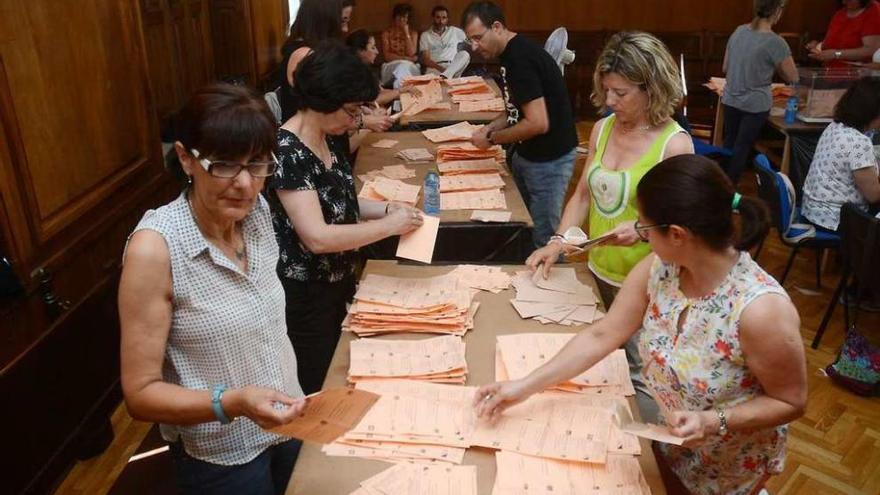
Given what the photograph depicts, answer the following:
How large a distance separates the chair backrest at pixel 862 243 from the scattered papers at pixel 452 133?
1990 mm

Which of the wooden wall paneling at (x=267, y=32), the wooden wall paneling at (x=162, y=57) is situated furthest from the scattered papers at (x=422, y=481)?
the wooden wall paneling at (x=267, y=32)

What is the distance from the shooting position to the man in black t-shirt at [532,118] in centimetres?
339

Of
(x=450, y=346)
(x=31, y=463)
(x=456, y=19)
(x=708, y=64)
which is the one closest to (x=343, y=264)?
(x=450, y=346)

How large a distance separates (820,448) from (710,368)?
1.97 m

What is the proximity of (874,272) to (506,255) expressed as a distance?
179 centimetres

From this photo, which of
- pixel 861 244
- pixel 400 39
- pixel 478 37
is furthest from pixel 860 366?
pixel 400 39

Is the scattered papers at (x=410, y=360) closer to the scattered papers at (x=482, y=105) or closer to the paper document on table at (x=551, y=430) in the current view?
the paper document on table at (x=551, y=430)

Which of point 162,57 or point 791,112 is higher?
point 162,57

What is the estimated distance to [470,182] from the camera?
11.2 feet

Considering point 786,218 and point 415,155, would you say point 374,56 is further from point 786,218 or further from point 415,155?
point 786,218

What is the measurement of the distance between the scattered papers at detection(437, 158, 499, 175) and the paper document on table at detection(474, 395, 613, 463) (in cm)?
197

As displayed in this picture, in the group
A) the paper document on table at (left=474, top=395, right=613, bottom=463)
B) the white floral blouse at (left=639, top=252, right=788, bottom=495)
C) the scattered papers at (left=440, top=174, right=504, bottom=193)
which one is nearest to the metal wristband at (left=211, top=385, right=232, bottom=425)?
the paper document on table at (left=474, top=395, right=613, bottom=463)

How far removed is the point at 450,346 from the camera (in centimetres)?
198

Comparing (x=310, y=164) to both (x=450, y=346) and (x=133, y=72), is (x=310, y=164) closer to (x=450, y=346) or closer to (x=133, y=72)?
(x=450, y=346)
